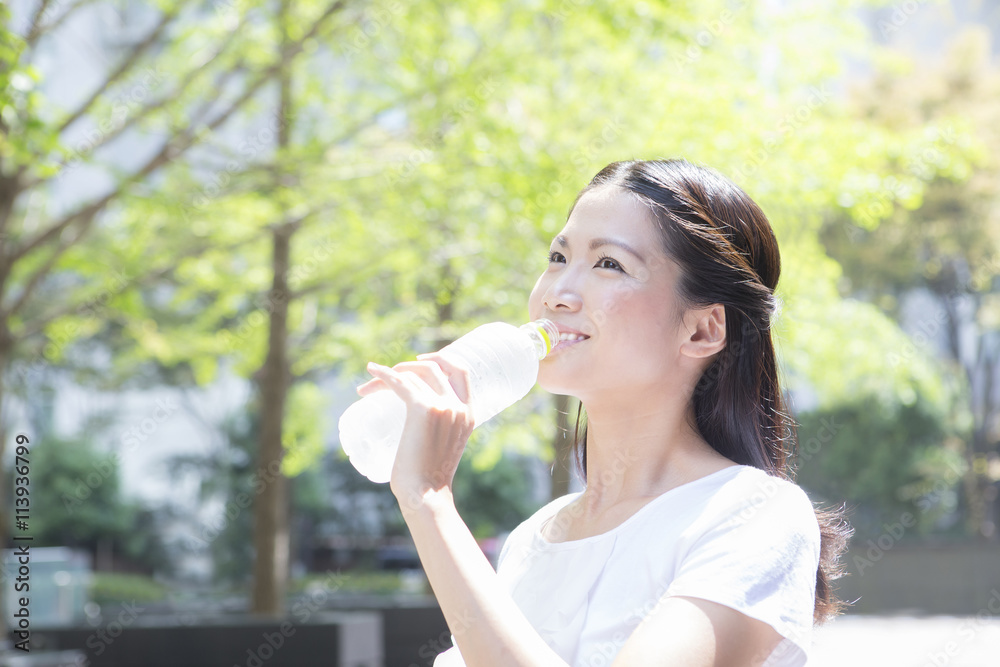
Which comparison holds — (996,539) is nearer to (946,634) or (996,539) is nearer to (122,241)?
(946,634)

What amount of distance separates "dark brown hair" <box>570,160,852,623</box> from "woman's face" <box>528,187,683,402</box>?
38mm

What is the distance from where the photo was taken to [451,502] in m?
1.42

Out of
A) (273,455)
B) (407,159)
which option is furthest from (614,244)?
(273,455)

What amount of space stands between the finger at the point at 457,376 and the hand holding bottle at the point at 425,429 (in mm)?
22

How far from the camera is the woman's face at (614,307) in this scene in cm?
168

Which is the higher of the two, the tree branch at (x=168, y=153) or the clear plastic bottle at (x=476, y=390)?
the tree branch at (x=168, y=153)

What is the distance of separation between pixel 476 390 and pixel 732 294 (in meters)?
0.52

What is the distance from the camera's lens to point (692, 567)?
56.4 inches

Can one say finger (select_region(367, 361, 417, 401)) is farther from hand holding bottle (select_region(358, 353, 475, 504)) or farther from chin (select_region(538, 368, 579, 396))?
chin (select_region(538, 368, 579, 396))

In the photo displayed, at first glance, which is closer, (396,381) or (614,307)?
(396,381)

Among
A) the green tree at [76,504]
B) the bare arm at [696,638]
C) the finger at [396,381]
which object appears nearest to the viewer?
the bare arm at [696,638]

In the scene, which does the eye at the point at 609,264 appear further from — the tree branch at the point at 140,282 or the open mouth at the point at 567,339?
the tree branch at the point at 140,282

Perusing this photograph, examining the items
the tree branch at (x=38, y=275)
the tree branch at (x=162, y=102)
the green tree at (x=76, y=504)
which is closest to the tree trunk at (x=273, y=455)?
the tree branch at (x=38, y=275)

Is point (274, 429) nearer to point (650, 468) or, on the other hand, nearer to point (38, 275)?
point (38, 275)
